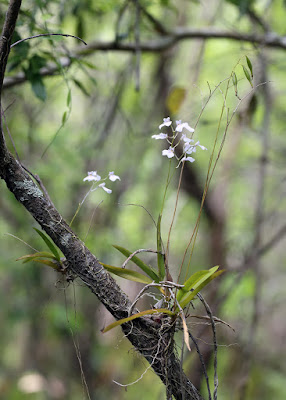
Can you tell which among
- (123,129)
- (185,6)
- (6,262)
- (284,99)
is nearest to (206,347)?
(6,262)

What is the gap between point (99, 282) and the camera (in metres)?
0.63

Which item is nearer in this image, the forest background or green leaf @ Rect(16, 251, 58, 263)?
green leaf @ Rect(16, 251, 58, 263)

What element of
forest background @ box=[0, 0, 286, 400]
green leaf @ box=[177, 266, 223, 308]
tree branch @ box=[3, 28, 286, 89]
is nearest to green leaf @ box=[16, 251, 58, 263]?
green leaf @ box=[177, 266, 223, 308]

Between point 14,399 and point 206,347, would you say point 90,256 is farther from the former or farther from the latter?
point 14,399

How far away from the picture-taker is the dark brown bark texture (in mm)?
613

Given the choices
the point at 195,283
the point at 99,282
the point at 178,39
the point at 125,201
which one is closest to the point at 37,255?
the point at 99,282

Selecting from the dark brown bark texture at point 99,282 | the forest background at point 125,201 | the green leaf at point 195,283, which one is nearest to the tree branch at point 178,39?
the forest background at point 125,201

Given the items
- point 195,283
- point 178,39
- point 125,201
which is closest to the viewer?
point 195,283

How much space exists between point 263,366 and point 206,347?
5.24ft

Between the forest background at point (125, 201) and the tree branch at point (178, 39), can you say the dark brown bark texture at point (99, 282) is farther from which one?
the forest background at point (125, 201)

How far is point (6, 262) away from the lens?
2.27m

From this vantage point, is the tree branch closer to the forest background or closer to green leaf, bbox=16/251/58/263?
the forest background

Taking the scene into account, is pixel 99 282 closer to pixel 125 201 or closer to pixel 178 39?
pixel 178 39

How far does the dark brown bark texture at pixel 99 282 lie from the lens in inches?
24.1
